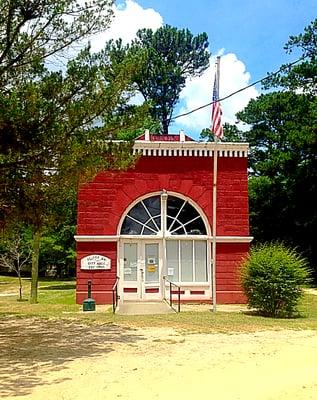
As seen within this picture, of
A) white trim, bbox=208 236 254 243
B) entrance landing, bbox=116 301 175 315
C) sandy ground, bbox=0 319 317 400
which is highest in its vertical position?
white trim, bbox=208 236 254 243

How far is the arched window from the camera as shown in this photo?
19734 millimetres

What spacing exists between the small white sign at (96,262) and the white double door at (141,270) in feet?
1.82

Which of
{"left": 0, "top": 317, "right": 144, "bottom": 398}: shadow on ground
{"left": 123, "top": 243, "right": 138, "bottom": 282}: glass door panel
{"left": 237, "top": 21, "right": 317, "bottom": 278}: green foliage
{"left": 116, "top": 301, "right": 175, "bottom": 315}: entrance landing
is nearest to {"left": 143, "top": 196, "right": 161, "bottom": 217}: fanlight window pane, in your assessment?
{"left": 123, "top": 243, "right": 138, "bottom": 282}: glass door panel

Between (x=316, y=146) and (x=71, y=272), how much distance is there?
2557 centimetres

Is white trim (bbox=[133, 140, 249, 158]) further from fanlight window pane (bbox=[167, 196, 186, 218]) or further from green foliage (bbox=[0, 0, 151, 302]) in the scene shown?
green foliage (bbox=[0, 0, 151, 302])

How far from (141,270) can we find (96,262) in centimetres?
161

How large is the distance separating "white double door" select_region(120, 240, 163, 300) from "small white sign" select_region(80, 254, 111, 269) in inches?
21.9

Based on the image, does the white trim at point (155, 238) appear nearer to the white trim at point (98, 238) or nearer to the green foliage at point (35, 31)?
the white trim at point (98, 238)

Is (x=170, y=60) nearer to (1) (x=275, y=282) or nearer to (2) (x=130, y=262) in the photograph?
(2) (x=130, y=262)

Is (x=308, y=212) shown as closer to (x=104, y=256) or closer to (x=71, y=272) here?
(x=104, y=256)

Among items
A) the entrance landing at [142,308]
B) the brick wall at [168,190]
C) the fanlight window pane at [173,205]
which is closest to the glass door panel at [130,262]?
the brick wall at [168,190]

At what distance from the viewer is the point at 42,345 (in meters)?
10.2

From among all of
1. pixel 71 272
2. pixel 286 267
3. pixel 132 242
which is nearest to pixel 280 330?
pixel 286 267

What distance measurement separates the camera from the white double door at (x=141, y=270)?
19453 mm
